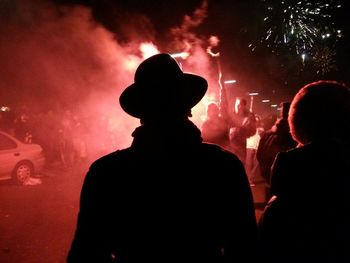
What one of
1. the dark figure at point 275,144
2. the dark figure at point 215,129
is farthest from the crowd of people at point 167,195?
the dark figure at point 215,129

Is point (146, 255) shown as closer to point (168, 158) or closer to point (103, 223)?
point (103, 223)

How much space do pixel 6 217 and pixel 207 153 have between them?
6.85 metres

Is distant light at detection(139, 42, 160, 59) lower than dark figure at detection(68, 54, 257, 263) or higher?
higher

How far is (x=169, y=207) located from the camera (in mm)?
1787

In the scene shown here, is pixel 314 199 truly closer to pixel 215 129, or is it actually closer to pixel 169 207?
pixel 169 207

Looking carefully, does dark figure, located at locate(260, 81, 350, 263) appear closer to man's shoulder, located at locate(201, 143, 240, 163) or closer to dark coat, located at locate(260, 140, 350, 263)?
dark coat, located at locate(260, 140, 350, 263)

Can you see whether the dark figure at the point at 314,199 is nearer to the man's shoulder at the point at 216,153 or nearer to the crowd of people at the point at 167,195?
the crowd of people at the point at 167,195

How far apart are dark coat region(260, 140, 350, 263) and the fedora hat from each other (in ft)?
2.41

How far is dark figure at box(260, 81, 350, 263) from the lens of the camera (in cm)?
205

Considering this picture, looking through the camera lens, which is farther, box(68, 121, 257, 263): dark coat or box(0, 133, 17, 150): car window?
box(0, 133, 17, 150): car window

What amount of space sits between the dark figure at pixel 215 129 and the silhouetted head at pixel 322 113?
5163 mm

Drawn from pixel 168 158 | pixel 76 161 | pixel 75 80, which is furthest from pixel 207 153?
pixel 75 80

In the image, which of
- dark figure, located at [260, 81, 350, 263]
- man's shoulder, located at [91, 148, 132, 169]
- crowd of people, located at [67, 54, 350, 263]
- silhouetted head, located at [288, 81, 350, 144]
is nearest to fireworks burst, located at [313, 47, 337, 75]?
silhouetted head, located at [288, 81, 350, 144]

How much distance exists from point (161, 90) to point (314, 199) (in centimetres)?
105
